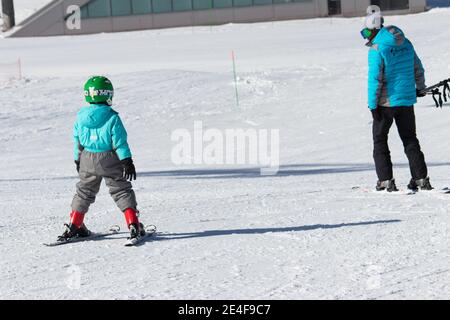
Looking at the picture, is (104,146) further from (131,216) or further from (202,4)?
(202,4)

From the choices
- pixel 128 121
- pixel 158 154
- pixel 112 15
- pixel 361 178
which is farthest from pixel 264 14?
pixel 361 178

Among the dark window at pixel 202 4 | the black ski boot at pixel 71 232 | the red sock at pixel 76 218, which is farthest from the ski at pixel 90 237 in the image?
the dark window at pixel 202 4

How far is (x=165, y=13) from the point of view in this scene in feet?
165

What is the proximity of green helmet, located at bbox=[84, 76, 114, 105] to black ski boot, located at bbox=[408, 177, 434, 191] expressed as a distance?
11.9 ft

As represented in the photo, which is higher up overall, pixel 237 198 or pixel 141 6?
pixel 141 6

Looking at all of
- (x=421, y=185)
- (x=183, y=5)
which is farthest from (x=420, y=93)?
(x=183, y=5)

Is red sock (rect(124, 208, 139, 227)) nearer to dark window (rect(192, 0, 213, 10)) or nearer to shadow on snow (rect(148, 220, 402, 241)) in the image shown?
shadow on snow (rect(148, 220, 402, 241))

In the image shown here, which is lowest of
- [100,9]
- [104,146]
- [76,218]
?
[76,218]

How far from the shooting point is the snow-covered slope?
6.23 m

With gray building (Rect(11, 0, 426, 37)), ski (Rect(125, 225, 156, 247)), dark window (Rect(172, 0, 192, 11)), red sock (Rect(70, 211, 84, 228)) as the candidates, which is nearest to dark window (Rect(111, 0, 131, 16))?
gray building (Rect(11, 0, 426, 37))

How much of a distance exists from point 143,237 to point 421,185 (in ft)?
10.9

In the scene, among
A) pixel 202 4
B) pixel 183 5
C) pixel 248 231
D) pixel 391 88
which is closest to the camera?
pixel 248 231

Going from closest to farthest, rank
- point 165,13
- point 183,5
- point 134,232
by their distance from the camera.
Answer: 1. point 134,232
2. point 183,5
3. point 165,13

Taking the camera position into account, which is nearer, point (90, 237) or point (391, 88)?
point (90, 237)
